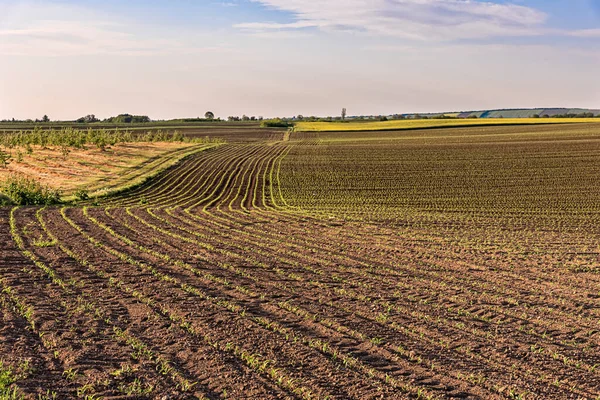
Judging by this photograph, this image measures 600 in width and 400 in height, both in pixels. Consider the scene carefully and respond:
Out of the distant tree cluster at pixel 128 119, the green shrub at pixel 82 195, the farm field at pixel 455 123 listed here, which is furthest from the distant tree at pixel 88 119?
the green shrub at pixel 82 195

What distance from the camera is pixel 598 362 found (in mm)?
8367

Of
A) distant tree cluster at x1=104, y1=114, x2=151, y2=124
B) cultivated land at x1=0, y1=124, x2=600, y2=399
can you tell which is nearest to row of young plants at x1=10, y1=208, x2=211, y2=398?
cultivated land at x1=0, y1=124, x2=600, y2=399

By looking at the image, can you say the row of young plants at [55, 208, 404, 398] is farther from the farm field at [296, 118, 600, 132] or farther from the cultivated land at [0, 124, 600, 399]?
the farm field at [296, 118, 600, 132]

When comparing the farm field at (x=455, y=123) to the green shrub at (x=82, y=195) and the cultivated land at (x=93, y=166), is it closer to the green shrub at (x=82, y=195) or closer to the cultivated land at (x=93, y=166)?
the cultivated land at (x=93, y=166)

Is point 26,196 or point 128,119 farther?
point 128,119

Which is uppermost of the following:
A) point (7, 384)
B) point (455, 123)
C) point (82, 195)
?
point (455, 123)

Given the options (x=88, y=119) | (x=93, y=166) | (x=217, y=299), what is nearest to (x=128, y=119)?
(x=88, y=119)

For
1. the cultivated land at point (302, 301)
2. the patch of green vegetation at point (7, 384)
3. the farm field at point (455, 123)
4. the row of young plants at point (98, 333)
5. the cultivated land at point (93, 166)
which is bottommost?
the cultivated land at point (302, 301)

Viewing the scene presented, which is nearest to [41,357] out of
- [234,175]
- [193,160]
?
[234,175]

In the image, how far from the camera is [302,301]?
1107 centimetres

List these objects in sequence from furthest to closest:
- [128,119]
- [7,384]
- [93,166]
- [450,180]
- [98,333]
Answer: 1. [128,119]
2. [93,166]
3. [450,180]
4. [98,333]
5. [7,384]

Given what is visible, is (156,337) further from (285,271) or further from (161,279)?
(285,271)

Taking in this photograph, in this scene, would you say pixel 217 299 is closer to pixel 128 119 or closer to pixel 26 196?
pixel 26 196

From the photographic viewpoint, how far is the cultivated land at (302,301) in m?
7.46
